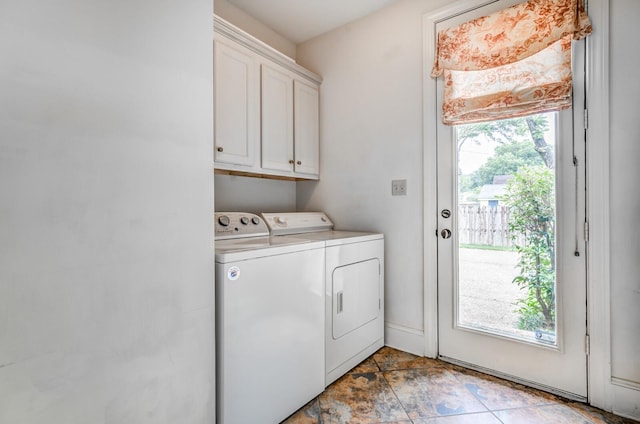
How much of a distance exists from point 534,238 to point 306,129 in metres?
1.79

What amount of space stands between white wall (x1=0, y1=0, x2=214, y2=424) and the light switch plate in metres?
1.45

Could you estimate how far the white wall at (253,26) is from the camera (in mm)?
2255

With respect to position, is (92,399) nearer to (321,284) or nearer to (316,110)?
(321,284)

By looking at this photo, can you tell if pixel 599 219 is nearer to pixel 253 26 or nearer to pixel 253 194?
pixel 253 194

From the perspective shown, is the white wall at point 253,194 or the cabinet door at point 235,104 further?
the white wall at point 253,194

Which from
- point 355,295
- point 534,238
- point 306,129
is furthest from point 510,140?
point 306,129

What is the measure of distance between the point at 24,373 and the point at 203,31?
4.18 ft

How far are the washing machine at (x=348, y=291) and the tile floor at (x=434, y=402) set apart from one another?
155 mm

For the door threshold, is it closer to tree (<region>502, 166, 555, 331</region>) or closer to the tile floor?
the tile floor

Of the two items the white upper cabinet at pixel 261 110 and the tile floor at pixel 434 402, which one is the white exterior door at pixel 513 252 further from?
the white upper cabinet at pixel 261 110

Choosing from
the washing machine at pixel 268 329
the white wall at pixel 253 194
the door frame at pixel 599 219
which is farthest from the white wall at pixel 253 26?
the door frame at pixel 599 219

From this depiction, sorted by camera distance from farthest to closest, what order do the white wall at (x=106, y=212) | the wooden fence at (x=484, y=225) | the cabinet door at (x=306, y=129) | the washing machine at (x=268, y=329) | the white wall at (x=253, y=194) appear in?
1. the cabinet door at (x=306, y=129)
2. the white wall at (x=253, y=194)
3. the wooden fence at (x=484, y=225)
4. the washing machine at (x=268, y=329)
5. the white wall at (x=106, y=212)

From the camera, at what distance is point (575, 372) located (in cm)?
168

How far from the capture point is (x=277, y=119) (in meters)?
2.29
